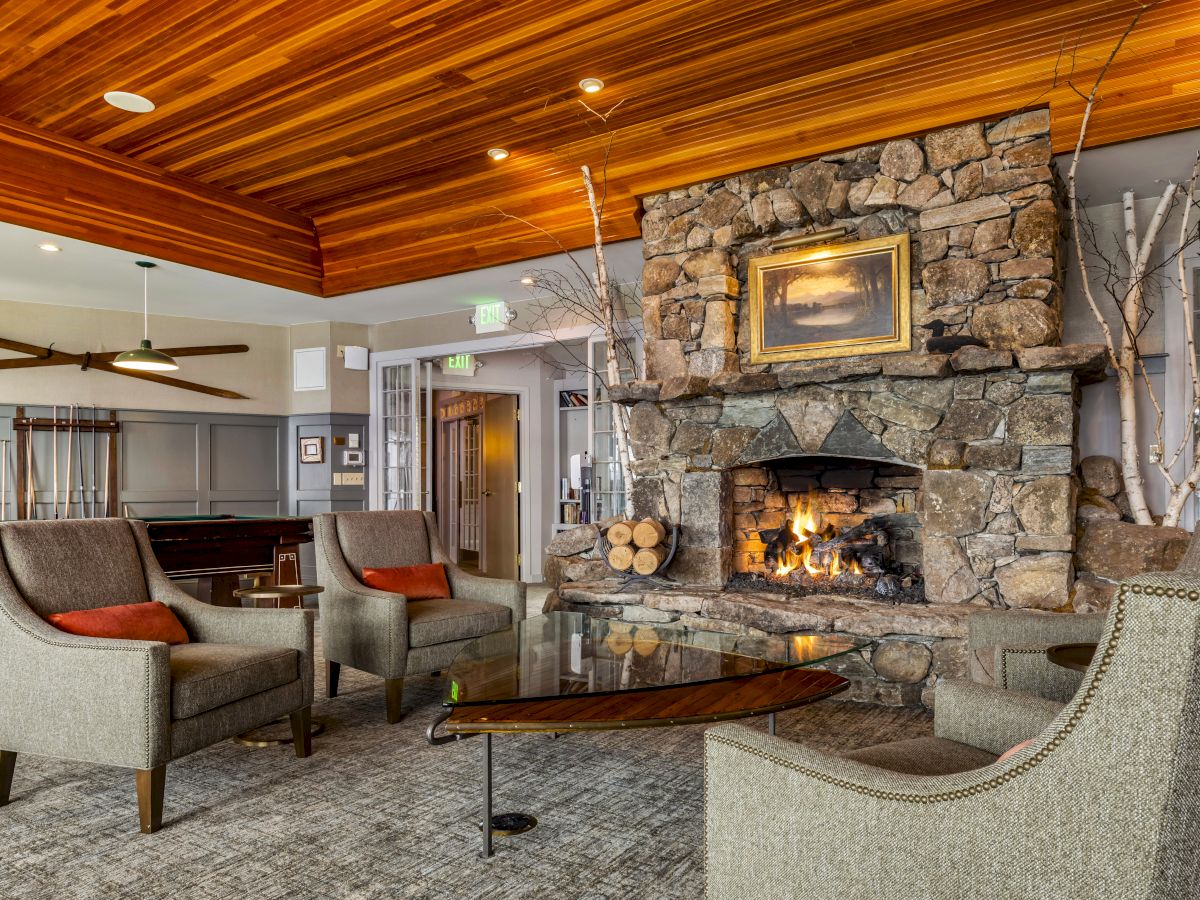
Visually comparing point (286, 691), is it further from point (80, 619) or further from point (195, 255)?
point (195, 255)

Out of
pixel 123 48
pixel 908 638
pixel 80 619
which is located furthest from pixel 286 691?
pixel 123 48

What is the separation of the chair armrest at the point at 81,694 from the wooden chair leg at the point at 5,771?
0.04 m

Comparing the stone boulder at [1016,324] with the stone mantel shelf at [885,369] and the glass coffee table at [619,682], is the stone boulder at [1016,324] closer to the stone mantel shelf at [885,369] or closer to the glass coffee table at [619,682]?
the stone mantel shelf at [885,369]

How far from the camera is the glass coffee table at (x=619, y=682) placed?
227cm

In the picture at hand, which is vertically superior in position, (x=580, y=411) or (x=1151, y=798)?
(x=580, y=411)

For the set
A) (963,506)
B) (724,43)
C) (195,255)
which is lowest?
(963,506)

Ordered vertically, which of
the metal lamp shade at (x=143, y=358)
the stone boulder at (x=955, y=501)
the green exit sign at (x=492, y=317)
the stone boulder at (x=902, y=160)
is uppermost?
the stone boulder at (x=902, y=160)

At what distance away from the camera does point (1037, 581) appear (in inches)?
152

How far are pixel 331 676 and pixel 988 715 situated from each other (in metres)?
3.18

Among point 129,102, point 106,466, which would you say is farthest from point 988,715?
point 106,466

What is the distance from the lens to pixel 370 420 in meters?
8.16

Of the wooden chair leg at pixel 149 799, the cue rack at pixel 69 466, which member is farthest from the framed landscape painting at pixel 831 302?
the cue rack at pixel 69 466

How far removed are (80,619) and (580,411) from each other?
6100mm

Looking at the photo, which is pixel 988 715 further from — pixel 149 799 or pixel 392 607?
pixel 392 607
